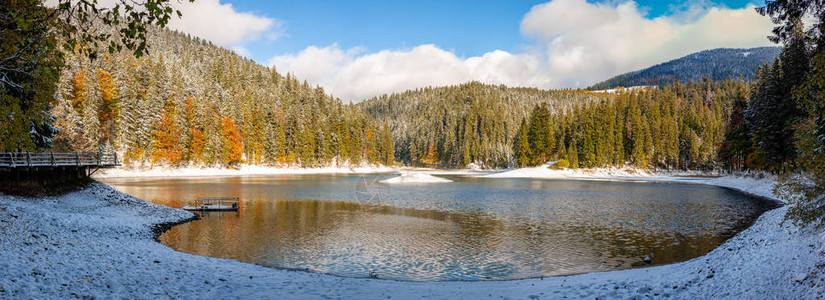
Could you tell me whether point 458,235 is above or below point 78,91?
below

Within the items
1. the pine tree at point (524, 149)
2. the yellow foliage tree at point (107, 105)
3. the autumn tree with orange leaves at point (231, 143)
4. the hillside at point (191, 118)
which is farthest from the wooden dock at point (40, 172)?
the pine tree at point (524, 149)

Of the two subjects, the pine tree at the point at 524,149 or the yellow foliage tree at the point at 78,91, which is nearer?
the yellow foliage tree at the point at 78,91

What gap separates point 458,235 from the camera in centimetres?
2383

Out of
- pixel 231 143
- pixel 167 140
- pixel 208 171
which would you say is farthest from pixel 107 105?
pixel 231 143

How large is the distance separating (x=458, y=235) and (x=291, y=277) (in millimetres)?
12243

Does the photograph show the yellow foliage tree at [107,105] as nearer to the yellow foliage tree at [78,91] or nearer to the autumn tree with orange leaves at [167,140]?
the yellow foliage tree at [78,91]

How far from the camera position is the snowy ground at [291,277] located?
32.3 ft

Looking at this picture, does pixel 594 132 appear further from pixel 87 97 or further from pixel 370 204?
pixel 87 97

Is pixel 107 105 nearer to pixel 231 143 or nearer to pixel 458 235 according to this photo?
pixel 231 143

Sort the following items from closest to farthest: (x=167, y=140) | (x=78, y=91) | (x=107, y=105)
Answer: (x=78, y=91) < (x=107, y=105) < (x=167, y=140)

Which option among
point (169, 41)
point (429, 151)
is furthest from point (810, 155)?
point (169, 41)

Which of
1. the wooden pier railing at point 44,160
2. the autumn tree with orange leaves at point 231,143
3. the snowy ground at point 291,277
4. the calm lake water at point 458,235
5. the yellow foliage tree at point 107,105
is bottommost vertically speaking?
the calm lake water at point 458,235

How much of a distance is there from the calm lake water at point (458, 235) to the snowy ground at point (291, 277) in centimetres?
254

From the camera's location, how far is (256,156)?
9900 cm
